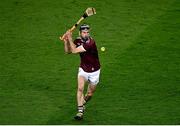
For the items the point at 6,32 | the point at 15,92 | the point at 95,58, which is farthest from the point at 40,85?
the point at 6,32

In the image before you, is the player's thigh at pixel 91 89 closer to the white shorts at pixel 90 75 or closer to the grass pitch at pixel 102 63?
the white shorts at pixel 90 75

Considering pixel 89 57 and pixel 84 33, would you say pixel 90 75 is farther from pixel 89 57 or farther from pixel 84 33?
pixel 84 33

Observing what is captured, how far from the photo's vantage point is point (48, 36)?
18.6m

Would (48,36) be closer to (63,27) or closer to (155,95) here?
(63,27)

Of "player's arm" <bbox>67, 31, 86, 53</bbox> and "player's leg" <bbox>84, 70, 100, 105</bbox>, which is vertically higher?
"player's arm" <bbox>67, 31, 86, 53</bbox>

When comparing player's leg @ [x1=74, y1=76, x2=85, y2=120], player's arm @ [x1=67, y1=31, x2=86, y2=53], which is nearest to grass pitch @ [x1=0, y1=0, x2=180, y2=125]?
player's leg @ [x1=74, y1=76, x2=85, y2=120]

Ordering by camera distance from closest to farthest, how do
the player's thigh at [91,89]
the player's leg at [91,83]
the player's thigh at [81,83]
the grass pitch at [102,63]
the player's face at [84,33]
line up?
the player's face at [84,33], the player's thigh at [81,83], the player's leg at [91,83], the player's thigh at [91,89], the grass pitch at [102,63]

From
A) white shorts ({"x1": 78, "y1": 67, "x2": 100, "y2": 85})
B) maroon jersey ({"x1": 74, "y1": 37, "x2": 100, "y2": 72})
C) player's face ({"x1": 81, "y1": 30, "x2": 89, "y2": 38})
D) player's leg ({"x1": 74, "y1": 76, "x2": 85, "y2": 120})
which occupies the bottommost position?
player's leg ({"x1": 74, "y1": 76, "x2": 85, "y2": 120})

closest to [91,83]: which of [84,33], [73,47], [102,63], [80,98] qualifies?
[80,98]

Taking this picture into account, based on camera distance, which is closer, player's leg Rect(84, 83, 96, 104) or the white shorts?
the white shorts

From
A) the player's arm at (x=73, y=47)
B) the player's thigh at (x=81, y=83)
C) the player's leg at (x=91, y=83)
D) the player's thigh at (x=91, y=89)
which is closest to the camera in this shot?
the player's arm at (x=73, y=47)

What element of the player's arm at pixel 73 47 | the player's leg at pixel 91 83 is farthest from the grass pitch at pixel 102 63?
the player's arm at pixel 73 47

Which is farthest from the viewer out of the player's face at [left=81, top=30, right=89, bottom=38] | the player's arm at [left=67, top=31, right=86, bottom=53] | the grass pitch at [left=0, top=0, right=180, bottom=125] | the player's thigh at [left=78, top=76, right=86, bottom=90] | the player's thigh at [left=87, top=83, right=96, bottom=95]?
the grass pitch at [left=0, top=0, right=180, bottom=125]

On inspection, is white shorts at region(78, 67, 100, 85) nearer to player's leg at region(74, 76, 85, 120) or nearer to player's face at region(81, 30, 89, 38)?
player's leg at region(74, 76, 85, 120)
